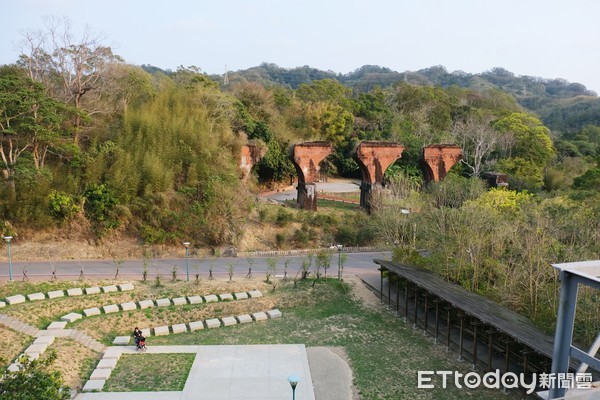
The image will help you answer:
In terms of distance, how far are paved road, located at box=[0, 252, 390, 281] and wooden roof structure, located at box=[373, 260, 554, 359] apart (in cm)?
596

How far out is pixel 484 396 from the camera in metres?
12.8

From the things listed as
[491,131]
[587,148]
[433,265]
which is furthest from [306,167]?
[587,148]

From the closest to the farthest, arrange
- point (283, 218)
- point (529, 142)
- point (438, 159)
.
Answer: point (283, 218) → point (438, 159) → point (529, 142)

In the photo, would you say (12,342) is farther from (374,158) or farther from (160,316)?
(374,158)

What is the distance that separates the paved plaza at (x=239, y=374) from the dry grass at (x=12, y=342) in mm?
2798

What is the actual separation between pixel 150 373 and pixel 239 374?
244 cm

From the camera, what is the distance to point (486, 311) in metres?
13.7

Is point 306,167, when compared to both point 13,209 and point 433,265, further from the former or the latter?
point 13,209

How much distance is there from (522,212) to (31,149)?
23.1m

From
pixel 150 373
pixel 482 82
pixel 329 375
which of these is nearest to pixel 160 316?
pixel 150 373

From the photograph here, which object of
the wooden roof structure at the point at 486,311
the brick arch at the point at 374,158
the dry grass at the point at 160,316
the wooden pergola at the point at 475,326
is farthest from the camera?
the brick arch at the point at 374,158

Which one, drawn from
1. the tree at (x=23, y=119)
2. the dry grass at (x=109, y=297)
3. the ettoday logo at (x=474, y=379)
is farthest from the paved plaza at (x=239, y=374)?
the tree at (x=23, y=119)

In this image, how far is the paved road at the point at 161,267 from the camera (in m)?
21.0

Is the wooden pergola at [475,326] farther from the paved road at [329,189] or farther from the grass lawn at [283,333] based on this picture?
the paved road at [329,189]
